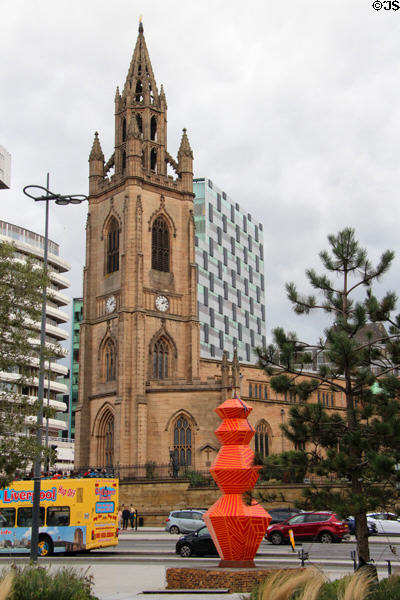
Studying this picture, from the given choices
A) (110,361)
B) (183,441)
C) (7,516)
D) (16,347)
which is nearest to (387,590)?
(16,347)

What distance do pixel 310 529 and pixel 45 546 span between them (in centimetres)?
1118

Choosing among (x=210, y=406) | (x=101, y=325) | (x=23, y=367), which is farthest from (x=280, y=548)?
(x=101, y=325)

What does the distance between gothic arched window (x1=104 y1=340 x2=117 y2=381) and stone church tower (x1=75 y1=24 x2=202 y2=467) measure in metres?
0.08

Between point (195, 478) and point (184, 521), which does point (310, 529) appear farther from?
point (195, 478)

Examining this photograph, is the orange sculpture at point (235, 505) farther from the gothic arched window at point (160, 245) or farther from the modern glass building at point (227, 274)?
the modern glass building at point (227, 274)

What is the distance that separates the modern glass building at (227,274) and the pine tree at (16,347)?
80738mm

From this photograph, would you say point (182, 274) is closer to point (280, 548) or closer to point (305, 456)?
point (280, 548)

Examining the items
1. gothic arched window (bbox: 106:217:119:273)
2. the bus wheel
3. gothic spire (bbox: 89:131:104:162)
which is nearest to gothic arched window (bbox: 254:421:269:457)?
gothic arched window (bbox: 106:217:119:273)

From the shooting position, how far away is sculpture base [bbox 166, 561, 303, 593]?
50.0 ft

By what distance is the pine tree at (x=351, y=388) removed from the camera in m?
18.4

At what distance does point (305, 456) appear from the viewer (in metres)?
19.2

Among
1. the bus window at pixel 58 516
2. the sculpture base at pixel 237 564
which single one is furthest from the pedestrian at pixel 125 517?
the sculpture base at pixel 237 564

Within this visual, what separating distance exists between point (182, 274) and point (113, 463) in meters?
16.5

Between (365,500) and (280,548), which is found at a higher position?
(365,500)
